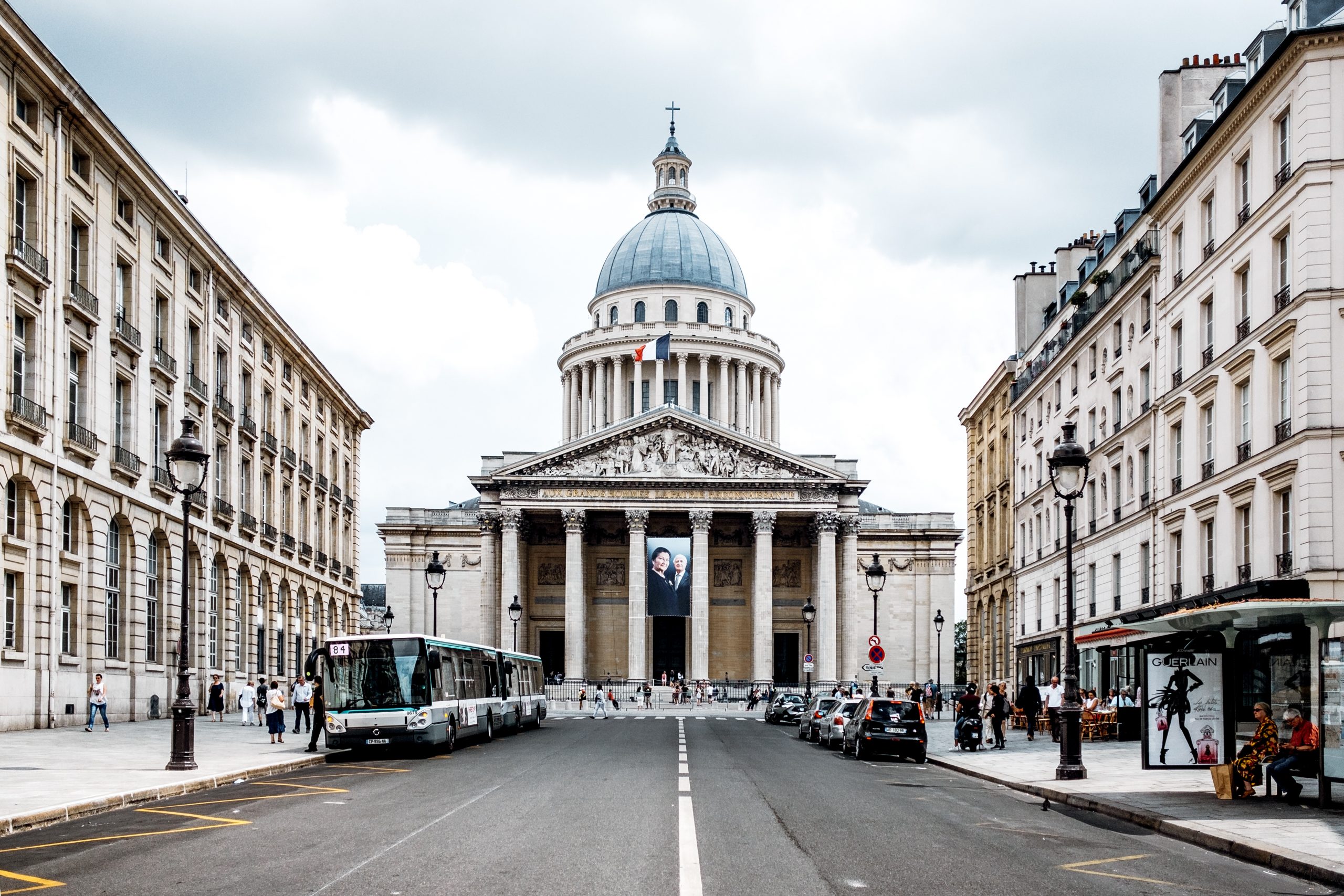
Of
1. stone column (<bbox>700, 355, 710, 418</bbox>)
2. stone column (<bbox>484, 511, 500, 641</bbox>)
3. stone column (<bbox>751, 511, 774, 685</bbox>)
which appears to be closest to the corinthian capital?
stone column (<bbox>751, 511, 774, 685</bbox>)

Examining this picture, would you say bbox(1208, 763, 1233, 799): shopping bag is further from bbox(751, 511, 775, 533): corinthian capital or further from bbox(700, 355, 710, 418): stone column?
bbox(700, 355, 710, 418): stone column

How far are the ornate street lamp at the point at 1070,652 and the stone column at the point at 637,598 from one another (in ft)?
218

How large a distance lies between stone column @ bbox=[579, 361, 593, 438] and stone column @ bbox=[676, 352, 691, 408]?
741cm

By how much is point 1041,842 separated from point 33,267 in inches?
1142

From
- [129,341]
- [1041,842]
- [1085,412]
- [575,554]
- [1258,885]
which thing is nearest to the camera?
[1258,885]

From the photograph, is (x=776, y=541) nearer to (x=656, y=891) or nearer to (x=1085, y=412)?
(x=1085, y=412)

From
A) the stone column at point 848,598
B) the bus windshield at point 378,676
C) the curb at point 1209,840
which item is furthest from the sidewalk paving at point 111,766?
the stone column at point 848,598

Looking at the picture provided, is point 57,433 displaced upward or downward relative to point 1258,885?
upward

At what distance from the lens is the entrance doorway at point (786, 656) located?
336 feet

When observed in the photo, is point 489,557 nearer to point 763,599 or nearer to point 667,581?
point 667,581

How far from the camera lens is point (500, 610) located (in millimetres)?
95312

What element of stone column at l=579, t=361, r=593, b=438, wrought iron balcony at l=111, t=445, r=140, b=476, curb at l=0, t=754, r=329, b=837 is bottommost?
curb at l=0, t=754, r=329, b=837

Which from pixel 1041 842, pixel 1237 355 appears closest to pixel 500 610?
pixel 1237 355

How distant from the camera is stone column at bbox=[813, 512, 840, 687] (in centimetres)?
9375
